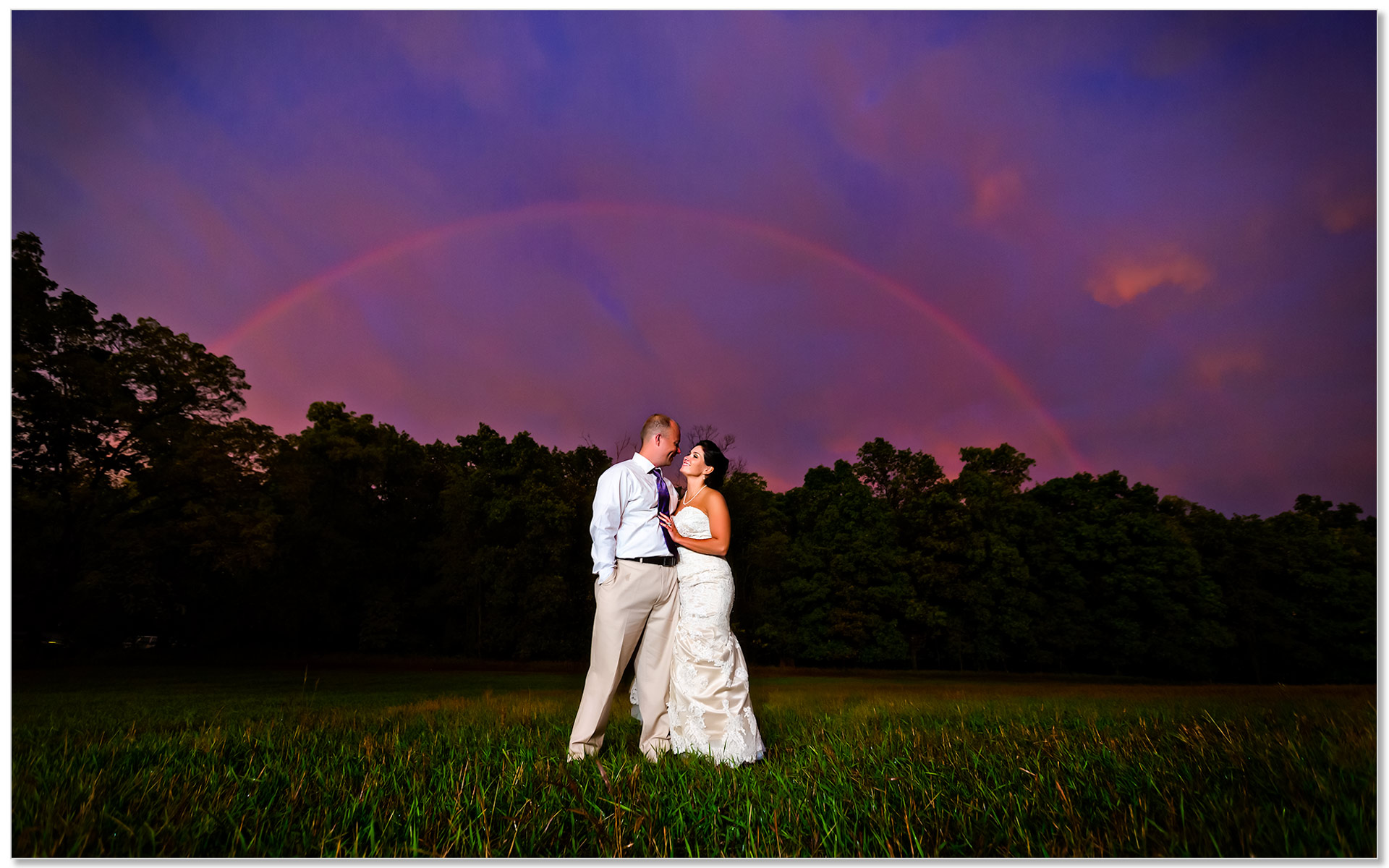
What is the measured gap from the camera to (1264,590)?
106 ft

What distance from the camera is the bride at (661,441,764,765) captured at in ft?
14.0

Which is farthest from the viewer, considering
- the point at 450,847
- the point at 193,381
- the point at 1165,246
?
the point at 193,381

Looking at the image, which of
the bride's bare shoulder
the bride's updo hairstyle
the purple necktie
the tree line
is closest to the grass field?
the purple necktie

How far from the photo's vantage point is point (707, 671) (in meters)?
4.41

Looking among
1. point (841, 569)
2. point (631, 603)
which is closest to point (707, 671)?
point (631, 603)

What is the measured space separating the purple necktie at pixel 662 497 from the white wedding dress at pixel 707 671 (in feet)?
0.57

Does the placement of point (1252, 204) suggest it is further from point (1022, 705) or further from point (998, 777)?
point (998, 777)

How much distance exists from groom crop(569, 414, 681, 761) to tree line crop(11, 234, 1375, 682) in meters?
21.7

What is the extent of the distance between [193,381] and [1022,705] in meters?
23.6

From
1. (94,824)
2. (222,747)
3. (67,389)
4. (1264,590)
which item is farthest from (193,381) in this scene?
(1264,590)

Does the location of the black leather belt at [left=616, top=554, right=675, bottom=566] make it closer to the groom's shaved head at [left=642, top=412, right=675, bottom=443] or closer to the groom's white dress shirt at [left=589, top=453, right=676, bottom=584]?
the groom's white dress shirt at [left=589, top=453, right=676, bottom=584]

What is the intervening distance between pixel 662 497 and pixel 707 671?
4.18 feet

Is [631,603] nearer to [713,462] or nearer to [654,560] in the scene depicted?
[654,560]

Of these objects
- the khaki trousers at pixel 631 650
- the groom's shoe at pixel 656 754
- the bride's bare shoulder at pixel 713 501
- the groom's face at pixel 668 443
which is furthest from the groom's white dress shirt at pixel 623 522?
the groom's shoe at pixel 656 754
